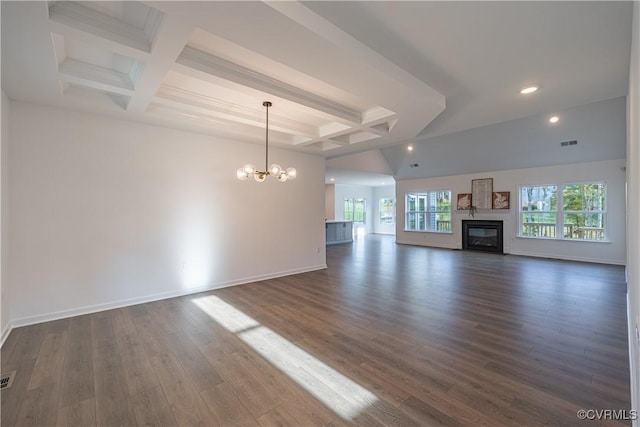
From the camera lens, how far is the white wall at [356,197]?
15516 mm

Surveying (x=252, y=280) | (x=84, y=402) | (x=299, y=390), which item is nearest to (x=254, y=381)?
(x=299, y=390)

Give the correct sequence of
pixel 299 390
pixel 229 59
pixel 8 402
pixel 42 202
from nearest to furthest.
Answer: pixel 8 402
pixel 299 390
pixel 229 59
pixel 42 202

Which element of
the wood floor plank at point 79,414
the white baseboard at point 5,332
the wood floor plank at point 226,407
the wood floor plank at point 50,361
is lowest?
the wood floor plank at point 79,414

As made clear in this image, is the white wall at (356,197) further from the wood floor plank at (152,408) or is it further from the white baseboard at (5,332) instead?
the wood floor plank at (152,408)

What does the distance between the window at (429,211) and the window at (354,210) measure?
473 cm

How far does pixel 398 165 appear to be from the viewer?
10898 mm

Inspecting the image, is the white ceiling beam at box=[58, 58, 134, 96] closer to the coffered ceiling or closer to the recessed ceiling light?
the coffered ceiling

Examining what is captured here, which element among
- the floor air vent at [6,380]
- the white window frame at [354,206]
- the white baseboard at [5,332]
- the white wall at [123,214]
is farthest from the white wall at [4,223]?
the white window frame at [354,206]

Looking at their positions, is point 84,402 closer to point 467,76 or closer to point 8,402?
point 8,402

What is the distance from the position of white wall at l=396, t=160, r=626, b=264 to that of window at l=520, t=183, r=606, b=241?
196 millimetres

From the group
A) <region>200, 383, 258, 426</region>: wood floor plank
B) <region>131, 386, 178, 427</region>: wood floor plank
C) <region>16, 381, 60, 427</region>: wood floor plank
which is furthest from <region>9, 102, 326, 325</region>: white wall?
<region>200, 383, 258, 426</region>: wood floor plank

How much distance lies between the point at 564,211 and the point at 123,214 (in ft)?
35.1

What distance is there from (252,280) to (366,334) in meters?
2.96

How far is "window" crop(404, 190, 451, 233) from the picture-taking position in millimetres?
10664
